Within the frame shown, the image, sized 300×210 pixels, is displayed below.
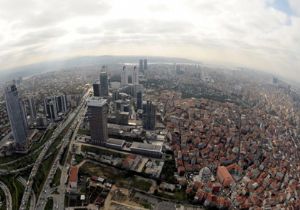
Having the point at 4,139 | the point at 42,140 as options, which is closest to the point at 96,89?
the point at 42,140

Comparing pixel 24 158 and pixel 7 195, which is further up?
pixel 24 158

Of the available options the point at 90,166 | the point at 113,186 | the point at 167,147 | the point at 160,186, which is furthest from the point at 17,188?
the point at 167,147

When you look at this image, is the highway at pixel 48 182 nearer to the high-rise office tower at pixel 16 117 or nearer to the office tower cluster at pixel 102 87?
the high-rise office tower at pixel 16 117

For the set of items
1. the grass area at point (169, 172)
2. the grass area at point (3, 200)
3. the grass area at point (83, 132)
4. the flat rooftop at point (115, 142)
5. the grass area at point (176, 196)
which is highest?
the grass area at point (83, 132)

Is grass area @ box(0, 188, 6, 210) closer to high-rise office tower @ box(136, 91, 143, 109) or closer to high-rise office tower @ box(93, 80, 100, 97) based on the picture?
high-rise office tower @ box(136, 91, 143, 109)

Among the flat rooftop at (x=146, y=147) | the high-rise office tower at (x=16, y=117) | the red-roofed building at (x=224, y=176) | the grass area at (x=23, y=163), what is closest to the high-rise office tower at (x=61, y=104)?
the high-rise office tower at (x=16, y=117)

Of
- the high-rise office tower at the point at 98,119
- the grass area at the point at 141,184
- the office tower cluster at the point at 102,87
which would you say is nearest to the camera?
the grass area at the point at 141,184

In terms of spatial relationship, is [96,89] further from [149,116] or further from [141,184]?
[141,184]
